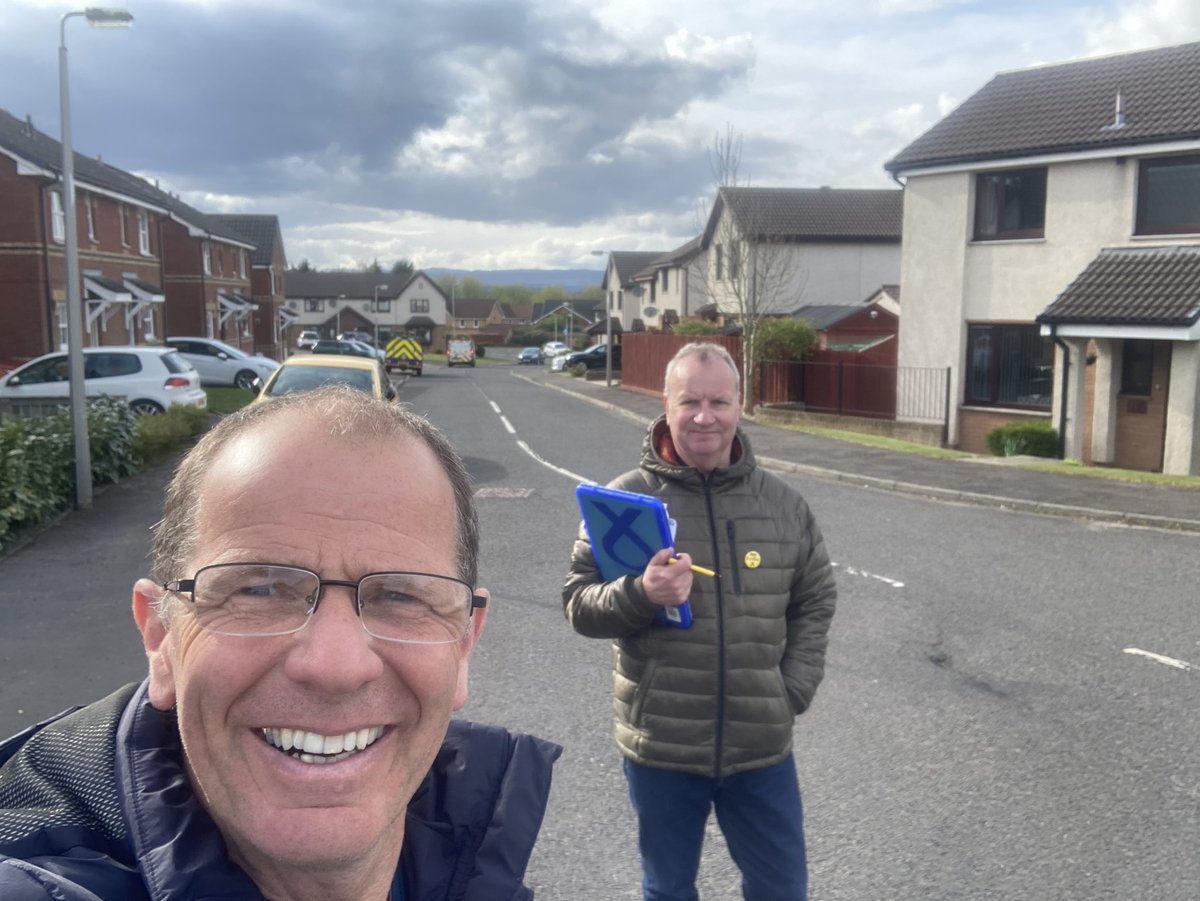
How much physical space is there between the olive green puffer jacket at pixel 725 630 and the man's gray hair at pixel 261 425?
1.67 metres

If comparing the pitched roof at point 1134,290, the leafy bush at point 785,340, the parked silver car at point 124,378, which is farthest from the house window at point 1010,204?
the parked silver car at point 124,378

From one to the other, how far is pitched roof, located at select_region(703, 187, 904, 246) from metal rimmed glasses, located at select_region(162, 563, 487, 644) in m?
40.1

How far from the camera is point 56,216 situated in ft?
93.8

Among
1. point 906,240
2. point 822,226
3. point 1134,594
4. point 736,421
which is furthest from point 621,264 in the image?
point 736,421

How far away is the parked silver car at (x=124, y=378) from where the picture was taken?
64.2 feet

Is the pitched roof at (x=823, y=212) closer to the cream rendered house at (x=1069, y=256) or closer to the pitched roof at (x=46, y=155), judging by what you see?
the cream rendered house at (x=1069, y=256)

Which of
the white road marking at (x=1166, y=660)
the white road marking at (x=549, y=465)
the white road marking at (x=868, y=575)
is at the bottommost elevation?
the white road marking at (x=549, y=465)

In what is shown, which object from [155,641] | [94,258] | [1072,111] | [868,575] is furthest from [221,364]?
[155,641]

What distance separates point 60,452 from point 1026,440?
49.2 ft

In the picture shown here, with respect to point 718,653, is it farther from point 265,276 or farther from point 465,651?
point 265,276

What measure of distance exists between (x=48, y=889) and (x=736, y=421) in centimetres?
247

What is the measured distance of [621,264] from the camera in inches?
2980

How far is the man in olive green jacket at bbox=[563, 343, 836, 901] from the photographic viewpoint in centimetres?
314

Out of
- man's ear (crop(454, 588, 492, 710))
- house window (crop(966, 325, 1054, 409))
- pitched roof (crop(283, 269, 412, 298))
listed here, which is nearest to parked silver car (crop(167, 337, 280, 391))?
house window (crop(966, 325, 1054, 409))
